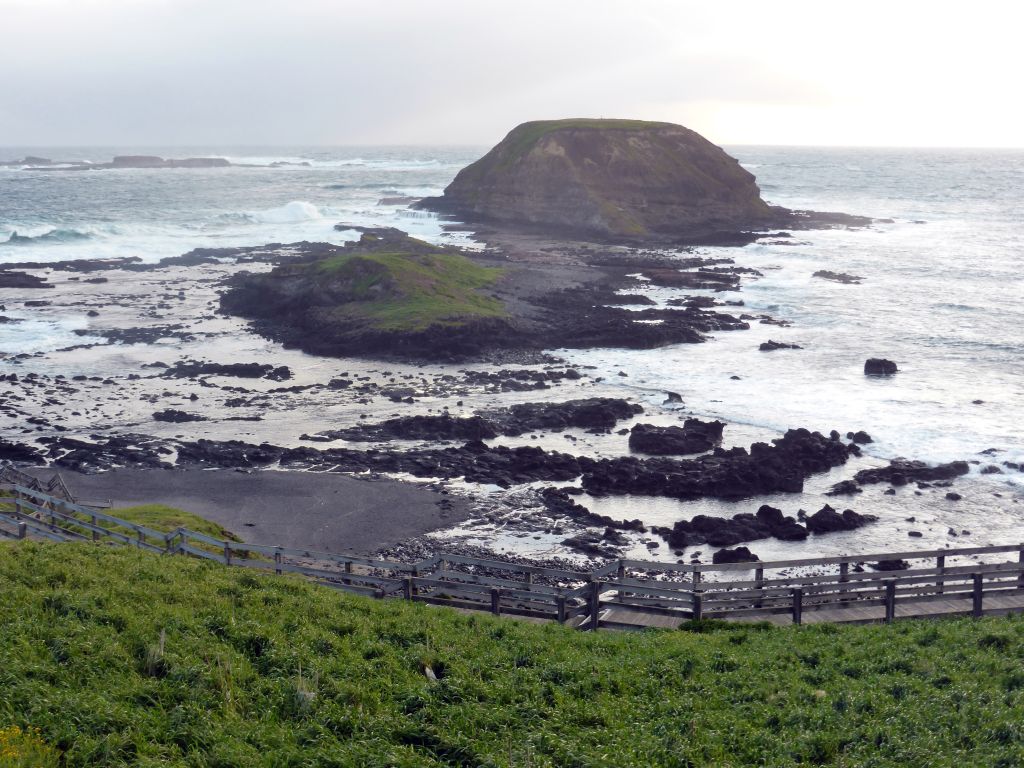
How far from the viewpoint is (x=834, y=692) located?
1268 cm

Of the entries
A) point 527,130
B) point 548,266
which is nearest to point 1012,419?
point 548,266

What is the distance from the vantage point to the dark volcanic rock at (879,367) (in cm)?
4803

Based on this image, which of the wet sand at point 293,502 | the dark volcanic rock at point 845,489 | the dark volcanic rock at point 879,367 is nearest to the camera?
the wet sand at point 293,502

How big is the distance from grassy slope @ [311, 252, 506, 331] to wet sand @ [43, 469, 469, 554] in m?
22.1

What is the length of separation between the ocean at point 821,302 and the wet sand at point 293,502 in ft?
51.1

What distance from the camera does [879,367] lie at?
48.1m

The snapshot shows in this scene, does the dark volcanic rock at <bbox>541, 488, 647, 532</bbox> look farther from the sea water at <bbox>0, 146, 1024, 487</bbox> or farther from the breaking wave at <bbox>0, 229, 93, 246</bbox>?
the breaking wave at <bbox>0, 229, 93, 246</bbox>

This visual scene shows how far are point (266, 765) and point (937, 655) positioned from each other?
9562 mm

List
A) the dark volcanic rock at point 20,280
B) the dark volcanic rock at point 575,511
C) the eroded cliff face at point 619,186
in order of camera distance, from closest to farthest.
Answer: the dark volcanic rock at point 575,511
the dark volcanic rock at point 20,280
the eroded cliff face at point 619,186

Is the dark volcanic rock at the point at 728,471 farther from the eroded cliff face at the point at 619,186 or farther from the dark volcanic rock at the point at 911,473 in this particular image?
the eroded cliff face at the point at 619,186

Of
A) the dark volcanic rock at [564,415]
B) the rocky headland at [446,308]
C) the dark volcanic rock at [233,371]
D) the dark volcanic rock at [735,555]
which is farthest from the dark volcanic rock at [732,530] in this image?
the dark volcanic rock at [233,371]

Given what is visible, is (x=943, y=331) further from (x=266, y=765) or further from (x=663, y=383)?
(x=266, y=765)

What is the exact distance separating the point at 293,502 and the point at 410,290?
1203 inches

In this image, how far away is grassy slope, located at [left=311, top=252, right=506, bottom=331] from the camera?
184ft
